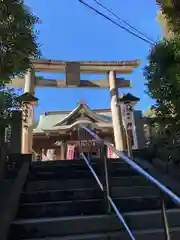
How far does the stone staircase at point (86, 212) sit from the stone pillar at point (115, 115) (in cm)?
807

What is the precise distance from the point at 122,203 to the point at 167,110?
2.14 meters

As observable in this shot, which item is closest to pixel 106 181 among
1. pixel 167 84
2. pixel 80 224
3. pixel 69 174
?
pixel 80 224

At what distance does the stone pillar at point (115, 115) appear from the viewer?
12.3m

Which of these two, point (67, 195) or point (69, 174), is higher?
point (69, 174)

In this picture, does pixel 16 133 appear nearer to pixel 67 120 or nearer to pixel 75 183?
pixel 75 183

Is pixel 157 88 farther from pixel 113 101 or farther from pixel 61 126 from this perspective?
pixel 61 126

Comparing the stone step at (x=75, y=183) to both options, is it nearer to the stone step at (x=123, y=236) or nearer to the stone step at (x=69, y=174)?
the stone step at (x=69, y=174)

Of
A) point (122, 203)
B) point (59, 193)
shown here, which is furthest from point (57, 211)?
point (122, 203)

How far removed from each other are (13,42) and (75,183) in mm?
2221

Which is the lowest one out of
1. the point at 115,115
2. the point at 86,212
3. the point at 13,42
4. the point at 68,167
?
the point at 86,212

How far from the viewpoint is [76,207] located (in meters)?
3.22

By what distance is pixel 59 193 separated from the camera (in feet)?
11.6

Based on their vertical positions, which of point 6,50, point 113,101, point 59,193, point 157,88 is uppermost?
point 113,101

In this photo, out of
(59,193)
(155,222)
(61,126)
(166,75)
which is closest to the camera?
(155,222)
